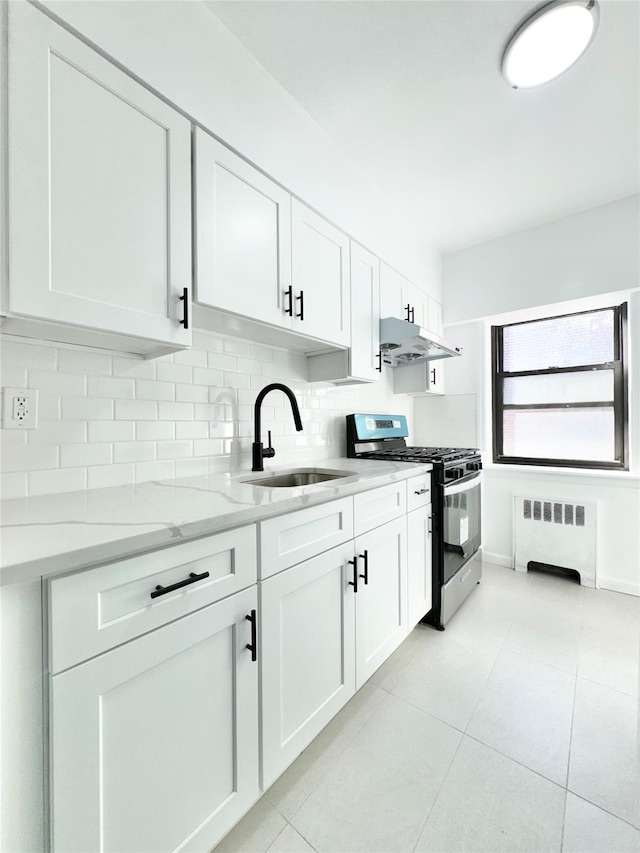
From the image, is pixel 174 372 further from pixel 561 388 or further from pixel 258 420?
pixel 561 388

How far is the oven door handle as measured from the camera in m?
2.19

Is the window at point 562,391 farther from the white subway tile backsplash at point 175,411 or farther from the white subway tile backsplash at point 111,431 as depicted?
the white subway tile backsplash at point 111,431

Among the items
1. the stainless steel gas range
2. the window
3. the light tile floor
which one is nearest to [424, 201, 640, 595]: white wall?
the window

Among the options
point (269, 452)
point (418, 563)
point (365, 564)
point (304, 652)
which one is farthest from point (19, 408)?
point (418, 563)

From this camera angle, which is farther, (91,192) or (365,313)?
(365,313)

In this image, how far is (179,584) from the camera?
0.83 m

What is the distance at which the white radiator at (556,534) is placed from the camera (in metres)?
2.73

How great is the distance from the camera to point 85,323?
991 millimetres

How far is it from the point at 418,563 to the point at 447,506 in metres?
0.40

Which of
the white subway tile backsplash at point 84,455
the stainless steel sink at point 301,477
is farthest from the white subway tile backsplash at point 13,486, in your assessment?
the stainless steel sink at point 301,477

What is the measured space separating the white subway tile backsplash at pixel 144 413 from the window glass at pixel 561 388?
6.85 ft

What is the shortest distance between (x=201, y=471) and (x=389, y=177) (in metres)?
2.14

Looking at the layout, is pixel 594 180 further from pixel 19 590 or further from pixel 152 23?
pixel 19 590

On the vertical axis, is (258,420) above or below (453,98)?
below
